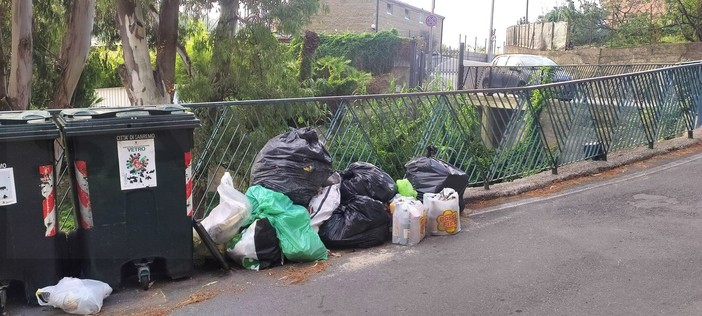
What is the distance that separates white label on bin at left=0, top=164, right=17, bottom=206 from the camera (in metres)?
3.40

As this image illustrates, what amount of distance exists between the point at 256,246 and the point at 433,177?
1.84 metres

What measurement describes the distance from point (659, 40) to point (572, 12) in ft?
17.2

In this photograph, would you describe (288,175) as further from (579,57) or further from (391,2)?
(391,2)

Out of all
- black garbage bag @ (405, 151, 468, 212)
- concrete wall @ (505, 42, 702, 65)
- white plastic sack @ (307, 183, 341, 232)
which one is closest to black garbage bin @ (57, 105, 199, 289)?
white plastic sack @ (307, 183, 341, 232)

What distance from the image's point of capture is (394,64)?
26.8 metres

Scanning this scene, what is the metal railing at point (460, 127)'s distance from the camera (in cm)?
557

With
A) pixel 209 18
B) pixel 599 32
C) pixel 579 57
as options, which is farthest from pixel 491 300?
→ pixel 599 32

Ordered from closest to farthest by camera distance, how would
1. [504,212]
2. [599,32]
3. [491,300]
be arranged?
[491,300], [504,212], [599,32]

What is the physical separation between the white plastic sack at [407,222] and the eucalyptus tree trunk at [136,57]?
8.62m

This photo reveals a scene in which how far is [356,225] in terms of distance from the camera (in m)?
4.62

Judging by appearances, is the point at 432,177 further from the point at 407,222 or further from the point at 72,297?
the point at 72,297

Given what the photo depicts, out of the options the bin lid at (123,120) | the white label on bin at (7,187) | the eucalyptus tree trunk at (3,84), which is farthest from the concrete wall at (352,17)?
the white label on bin at (7,187)

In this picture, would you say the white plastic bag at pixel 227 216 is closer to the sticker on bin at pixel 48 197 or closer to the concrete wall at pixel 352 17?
the sticker on bin at pixel 48 197

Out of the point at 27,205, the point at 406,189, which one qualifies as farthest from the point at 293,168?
the point at 27,205
